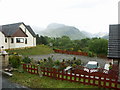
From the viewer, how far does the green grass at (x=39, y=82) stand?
8.80m

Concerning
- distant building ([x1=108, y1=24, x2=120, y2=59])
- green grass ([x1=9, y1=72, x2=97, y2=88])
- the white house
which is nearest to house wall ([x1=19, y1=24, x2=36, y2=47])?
the white house

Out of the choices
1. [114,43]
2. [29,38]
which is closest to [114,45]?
[114,43]

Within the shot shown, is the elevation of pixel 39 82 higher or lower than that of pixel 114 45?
lower

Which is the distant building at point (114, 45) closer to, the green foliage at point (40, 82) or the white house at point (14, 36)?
the green foliage at point (40, 82)

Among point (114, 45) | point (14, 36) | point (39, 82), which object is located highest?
point (14, 36)

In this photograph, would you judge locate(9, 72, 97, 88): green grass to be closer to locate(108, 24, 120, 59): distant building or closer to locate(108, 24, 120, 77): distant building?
locate(108, 24, 120, 77): distant building

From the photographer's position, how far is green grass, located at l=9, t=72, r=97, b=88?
880 cm

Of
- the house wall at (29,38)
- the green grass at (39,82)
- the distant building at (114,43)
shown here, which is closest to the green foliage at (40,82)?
the green grass at (39,82)

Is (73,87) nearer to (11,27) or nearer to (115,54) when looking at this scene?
(115,54)

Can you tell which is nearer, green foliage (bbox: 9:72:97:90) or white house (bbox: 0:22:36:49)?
green foliage (bbox: 9:72:97:90)

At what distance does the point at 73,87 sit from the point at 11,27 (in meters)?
25.4

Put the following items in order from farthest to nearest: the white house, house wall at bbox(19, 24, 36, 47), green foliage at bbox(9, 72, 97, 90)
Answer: house wall at bbox(19, 24, 36, 47) → the white house → green foliage at bbox(9, 72, 97, 90)

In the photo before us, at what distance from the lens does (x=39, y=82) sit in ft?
30.8

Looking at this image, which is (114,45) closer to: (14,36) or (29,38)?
(14,36)
